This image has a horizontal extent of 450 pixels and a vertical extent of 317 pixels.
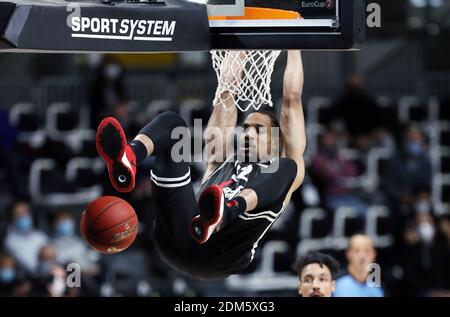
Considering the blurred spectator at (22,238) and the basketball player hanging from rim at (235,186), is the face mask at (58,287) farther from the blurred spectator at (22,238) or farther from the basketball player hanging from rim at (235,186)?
the blurred spectator at (22,238)

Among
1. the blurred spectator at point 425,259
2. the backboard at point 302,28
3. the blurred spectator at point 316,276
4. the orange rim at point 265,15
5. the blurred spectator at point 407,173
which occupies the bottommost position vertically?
the blurred spectator at point 425,259

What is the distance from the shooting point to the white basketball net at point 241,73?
35.6 feet

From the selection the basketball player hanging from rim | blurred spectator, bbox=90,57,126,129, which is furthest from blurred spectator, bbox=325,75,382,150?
the basketball player hanging from rim

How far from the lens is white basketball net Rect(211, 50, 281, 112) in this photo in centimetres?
1084

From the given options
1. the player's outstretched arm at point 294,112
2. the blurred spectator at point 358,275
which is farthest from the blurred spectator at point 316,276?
the player's outstretched arm at point 294,112

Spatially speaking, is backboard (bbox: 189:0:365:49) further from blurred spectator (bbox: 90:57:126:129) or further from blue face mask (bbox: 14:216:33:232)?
blurred spectator (bbox: 90:57:126:129)

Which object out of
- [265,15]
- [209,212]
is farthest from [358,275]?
[265,15]

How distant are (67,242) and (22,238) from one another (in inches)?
20.8

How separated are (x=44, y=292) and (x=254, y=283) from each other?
11.1 ft

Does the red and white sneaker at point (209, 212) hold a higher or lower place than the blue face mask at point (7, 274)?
higher

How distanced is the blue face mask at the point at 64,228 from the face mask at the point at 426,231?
4417mm

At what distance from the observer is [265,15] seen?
998 centimetres

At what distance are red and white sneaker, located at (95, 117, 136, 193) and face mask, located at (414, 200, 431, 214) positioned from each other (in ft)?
28.8

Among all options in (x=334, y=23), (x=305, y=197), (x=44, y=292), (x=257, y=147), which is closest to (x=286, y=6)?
(x=334, y=23)
